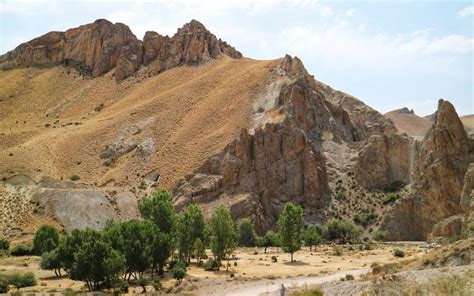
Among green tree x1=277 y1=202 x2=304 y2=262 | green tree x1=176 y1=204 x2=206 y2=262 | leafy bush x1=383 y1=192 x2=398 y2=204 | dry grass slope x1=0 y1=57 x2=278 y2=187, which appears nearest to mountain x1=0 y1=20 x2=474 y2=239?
dry grass slope x1=0 y1=57 x2=278 y2=187

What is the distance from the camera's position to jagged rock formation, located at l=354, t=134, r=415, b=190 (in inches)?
4183

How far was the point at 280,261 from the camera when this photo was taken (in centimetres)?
6456

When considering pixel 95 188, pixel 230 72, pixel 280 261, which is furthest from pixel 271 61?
pixel 280 261

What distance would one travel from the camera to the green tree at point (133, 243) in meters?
47.8

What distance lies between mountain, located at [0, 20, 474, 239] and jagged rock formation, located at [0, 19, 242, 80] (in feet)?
1.84

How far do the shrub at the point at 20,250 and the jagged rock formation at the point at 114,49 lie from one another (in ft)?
253

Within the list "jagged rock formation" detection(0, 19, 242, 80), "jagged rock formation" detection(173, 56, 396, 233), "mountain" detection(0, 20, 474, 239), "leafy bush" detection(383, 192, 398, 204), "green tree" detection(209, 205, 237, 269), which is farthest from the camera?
"jagged rock formation" detection(0, 19, 242, 80)

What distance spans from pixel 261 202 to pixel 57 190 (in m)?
34.1

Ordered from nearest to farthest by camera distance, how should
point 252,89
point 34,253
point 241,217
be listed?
point 34,253, point 241,217, point 252,89

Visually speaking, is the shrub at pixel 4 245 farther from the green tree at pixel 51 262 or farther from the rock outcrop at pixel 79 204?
the green tree at pixel 51 262

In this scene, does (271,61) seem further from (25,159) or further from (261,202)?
(25,159)

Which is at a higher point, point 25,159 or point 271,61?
point 271,61

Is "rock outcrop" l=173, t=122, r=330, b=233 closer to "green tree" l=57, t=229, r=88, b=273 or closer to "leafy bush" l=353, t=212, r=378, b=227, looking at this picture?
"leafy bush" l=353, t=212, r=378, b=227

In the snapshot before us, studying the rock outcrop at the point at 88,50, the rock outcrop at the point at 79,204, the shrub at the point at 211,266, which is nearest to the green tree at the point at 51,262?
the shrub at the point at 211,266
